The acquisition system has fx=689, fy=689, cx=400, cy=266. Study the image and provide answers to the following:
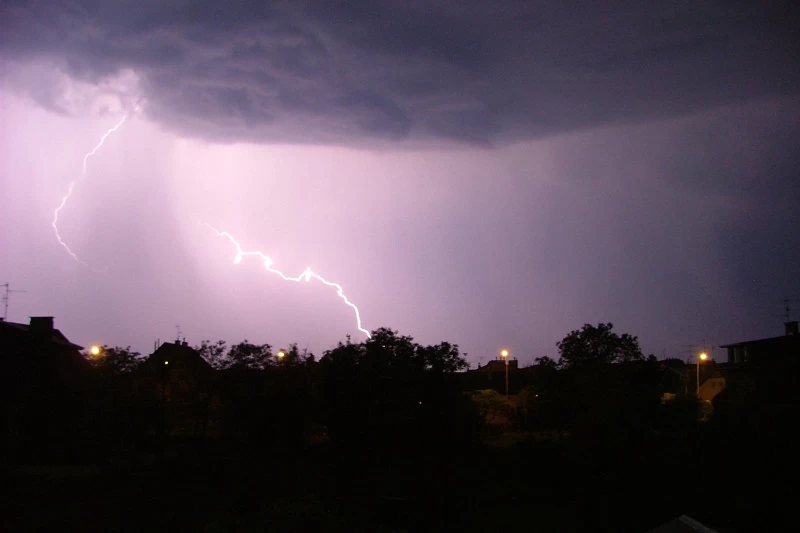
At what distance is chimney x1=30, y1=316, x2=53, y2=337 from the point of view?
37.4m

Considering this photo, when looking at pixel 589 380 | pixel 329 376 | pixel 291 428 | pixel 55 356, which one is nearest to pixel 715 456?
pixel 589 380

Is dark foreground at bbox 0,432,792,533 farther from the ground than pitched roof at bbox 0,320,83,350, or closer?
closer

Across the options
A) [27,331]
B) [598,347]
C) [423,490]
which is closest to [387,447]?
[423,490]

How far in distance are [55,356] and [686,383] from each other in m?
45.1

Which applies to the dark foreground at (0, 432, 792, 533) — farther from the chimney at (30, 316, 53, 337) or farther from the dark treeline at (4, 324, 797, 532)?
the chimney at (30, 316, 53, 337)

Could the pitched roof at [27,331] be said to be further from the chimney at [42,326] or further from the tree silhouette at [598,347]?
the tree silhouette at [598,347]

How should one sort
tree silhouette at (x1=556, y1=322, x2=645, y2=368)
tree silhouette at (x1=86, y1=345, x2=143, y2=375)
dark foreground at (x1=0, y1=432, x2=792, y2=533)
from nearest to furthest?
dark foreground at (x1=0, y1=432, x2=792, y2=533), tree silhouette at (x1=556, y1=322, x2=645, y2=368), tree silhouette at (x1=86, y1=345, x2=143, y2=375)

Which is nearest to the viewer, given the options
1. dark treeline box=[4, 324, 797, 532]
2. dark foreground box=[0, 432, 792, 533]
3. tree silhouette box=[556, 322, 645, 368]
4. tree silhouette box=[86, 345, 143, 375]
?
dark foreground box=[0, 432, 792, 533]

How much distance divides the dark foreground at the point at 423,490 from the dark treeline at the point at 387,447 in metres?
0.08

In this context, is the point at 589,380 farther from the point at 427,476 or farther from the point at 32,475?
the point at 32,475

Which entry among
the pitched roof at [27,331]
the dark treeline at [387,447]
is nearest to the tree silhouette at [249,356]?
the dark treeline at [387,447]

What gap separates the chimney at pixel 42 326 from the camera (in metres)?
37.4

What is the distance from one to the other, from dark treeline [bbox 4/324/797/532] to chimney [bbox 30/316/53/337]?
170 inches

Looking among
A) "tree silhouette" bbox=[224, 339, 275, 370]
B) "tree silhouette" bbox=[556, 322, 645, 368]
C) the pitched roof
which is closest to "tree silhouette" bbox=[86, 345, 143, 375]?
the pitched roof
